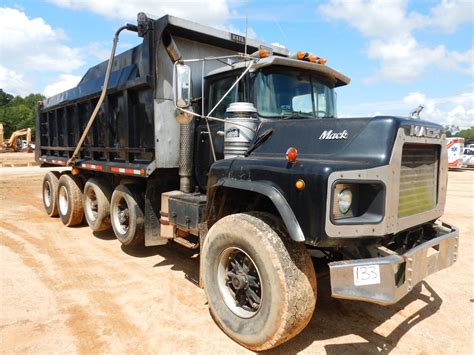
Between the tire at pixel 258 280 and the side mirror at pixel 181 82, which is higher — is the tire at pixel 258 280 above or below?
below

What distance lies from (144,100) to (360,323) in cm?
388

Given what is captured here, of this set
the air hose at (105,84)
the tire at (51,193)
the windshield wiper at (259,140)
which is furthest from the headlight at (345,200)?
the tire at (51,193)

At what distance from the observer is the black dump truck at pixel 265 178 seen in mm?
2836

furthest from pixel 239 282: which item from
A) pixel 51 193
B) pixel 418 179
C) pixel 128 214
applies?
pixel 51 193

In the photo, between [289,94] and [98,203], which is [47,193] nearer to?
[98,203]

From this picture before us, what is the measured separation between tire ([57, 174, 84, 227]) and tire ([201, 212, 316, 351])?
4.82m

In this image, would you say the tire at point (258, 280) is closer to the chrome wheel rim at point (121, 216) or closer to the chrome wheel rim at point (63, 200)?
the chrome wheel rim at point (121, 216)

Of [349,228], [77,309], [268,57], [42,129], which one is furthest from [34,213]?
[349,228]

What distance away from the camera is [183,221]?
4.58m

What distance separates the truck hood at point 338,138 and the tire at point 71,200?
514cm

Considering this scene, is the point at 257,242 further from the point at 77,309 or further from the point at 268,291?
the point at 77,309

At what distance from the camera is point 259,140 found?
3830 millimetres

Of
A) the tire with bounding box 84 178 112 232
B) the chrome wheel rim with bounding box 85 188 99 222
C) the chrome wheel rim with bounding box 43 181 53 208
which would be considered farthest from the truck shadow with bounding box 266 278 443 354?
the chrome wheel rim with bounding box 43 181 53 208

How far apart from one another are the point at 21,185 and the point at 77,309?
12808 millimetres
